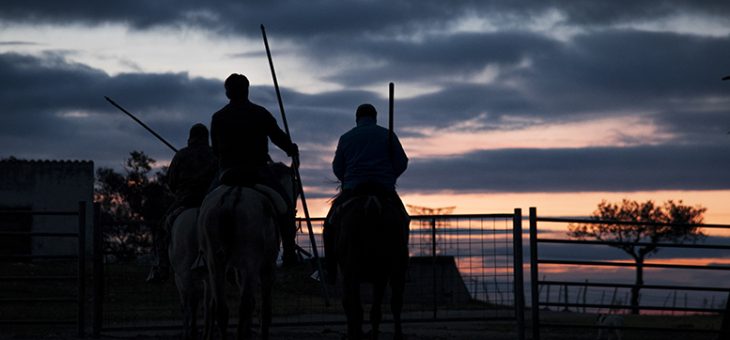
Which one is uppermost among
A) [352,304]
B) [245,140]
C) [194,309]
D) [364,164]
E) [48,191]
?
[48,191]

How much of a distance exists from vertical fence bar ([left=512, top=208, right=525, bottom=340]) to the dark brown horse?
426 cm

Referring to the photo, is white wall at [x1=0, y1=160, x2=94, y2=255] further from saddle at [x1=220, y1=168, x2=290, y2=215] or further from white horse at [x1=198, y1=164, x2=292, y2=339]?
white horse at [x1=198, y1=164, x2=292, y2=339]

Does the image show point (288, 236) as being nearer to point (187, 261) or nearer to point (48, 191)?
point (187, 261)

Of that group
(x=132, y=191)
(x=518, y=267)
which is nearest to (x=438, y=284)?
(x=518, y=267)

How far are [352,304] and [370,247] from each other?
0.63m

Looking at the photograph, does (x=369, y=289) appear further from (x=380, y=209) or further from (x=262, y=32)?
(x=380, y=209)

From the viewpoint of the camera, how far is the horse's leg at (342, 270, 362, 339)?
10.2 m

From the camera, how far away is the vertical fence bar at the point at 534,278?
1383 cm

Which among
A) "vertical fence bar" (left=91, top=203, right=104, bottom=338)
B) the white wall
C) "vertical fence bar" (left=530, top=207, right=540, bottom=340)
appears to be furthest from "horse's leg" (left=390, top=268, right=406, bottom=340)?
the white wall

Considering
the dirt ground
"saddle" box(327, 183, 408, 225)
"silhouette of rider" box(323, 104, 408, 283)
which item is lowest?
the dirt ground

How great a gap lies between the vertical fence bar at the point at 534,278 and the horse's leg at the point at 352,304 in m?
4.16

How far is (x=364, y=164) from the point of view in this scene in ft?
33.6

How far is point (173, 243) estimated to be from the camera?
1175 cm

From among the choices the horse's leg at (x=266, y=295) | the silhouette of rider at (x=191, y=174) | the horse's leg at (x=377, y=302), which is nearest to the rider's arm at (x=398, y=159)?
the horse's leg at (x=377, y=302)
